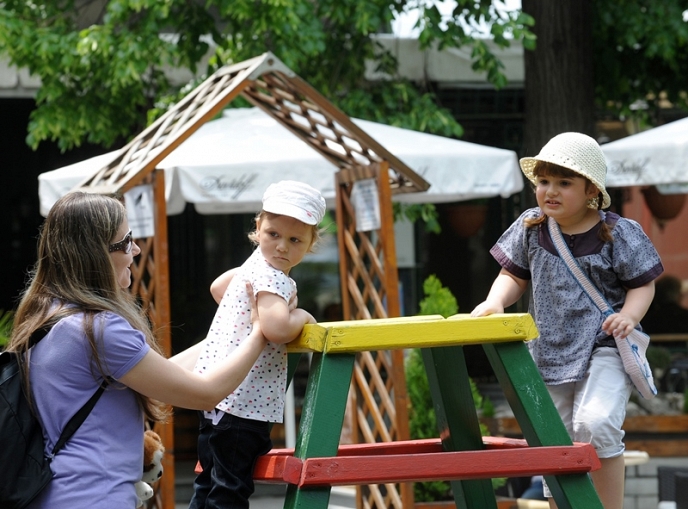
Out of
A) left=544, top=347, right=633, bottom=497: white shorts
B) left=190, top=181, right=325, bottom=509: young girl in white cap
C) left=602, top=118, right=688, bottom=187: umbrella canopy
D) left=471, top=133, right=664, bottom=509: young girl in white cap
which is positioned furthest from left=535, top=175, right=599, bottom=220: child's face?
left=602, top=118, right=688, bottom=187: umbrella canopy

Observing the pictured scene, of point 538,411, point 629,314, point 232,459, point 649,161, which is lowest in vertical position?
point 232,459

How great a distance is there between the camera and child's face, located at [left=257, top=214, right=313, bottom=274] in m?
2.85

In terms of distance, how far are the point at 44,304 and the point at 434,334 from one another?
935 millimetres

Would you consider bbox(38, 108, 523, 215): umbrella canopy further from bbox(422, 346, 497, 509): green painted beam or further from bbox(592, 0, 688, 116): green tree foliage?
bbox(422, 346, 497, 509): green painted beam

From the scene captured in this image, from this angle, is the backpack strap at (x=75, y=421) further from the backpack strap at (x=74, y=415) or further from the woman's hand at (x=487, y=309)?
the woman's hand at (x=487, y=309)

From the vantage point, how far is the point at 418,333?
8.43ft

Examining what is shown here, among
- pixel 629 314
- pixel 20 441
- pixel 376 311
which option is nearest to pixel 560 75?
pixel 376 311

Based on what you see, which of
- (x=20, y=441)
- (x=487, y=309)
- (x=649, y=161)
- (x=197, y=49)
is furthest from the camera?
(x=197, y=49)

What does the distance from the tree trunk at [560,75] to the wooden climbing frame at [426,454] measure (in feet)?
18.2

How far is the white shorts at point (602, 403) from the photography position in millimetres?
3109

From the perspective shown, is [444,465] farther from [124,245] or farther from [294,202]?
[124,245]

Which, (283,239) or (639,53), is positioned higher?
(639,53)

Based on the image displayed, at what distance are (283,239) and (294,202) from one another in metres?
0.11

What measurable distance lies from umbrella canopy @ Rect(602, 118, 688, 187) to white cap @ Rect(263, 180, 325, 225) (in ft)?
13.8
